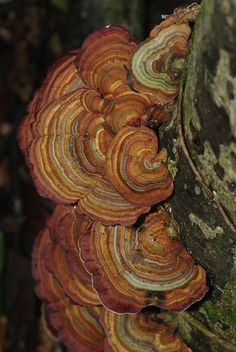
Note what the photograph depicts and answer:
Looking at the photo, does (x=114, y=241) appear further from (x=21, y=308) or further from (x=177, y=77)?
A: (x=21, y=308)

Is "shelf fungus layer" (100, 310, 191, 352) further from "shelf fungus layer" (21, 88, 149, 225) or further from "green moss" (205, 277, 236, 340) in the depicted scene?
"shelf fungus layer" (21, 88, 149, 225)

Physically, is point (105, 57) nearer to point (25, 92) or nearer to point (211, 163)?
point (211, 163)

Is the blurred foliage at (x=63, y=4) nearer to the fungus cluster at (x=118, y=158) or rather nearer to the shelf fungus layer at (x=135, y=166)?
the fungus cluster at (x=118, y=158)

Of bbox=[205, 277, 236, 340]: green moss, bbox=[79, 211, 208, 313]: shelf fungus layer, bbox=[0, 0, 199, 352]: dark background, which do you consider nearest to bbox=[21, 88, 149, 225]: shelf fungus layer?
bbox=[79, 211, 208, 313]: shelf fungus layer

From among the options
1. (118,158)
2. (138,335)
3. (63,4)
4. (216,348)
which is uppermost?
(63,4)

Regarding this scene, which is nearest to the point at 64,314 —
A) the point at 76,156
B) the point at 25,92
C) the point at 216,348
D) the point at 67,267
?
the point at 67,267
